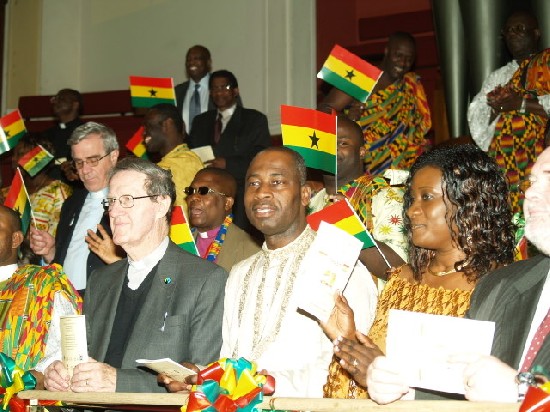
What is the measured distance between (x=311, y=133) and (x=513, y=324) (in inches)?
86.7

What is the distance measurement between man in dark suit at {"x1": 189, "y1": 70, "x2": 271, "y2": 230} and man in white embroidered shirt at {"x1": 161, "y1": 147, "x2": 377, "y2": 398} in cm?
300

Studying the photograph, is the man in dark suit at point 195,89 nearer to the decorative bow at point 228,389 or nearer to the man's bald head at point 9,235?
the man's bald head at point 9,235

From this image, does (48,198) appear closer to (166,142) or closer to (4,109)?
(166,142)

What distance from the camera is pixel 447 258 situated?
3.67 meters

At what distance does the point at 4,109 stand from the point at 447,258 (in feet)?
29.2

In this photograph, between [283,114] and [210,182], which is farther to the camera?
[210,182]

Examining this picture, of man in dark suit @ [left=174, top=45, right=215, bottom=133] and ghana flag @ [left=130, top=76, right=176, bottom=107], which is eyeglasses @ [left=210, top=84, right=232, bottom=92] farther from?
man in dark suit @ [left=174, top=45, right=215, bottom=133]

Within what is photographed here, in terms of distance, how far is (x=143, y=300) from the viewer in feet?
14.0

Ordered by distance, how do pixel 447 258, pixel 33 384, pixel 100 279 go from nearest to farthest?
pixel 447 258 < pixel 33 384 < pixel 100 279

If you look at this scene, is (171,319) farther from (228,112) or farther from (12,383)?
(228,112)

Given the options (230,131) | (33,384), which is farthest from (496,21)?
(33,384)

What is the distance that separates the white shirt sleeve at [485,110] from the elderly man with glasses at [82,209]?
2.49m

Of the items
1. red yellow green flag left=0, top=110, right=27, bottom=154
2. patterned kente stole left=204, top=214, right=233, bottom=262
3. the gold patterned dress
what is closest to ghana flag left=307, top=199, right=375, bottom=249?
the gold patterned dress

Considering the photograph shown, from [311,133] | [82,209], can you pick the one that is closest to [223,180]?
[82,209]
